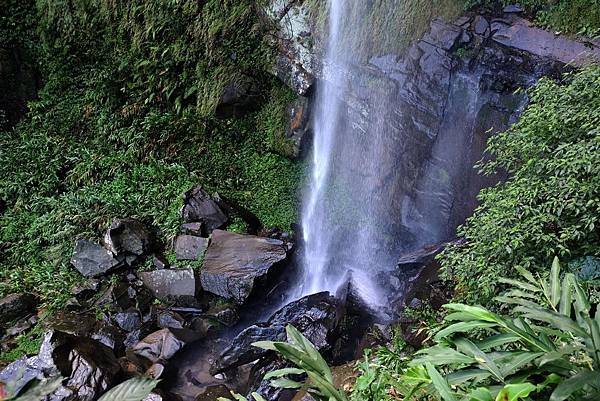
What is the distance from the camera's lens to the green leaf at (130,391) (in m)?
1.12

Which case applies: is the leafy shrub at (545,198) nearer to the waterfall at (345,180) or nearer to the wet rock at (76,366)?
the waterfall at (345,180)

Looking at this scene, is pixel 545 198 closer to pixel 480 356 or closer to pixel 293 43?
pixel 480 356

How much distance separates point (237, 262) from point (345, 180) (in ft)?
8.85

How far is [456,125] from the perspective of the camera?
6.38 meters

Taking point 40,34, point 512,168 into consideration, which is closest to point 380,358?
point 512,168

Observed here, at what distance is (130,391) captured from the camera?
114 centimetres

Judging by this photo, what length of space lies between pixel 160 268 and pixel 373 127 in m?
4.09

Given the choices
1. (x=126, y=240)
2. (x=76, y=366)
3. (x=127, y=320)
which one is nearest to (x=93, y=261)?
(x=126, y=240)

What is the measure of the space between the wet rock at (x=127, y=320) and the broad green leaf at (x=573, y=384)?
5939 millimetres

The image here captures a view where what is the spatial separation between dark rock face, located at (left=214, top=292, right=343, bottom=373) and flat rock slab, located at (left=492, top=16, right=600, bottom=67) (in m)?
4.11

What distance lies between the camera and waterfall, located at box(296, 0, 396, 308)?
7266mm

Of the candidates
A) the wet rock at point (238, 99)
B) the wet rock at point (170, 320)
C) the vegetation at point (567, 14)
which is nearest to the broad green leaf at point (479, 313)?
the vegetation at point (567, 14)

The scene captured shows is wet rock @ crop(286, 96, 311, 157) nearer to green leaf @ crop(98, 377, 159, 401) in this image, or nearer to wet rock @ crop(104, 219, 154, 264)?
wet rock @ crop(104, 219, 154, 264)

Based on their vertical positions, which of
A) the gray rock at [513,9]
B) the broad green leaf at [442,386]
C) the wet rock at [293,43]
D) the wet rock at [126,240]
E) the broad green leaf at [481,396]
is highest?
the gray rock at [513,9]
